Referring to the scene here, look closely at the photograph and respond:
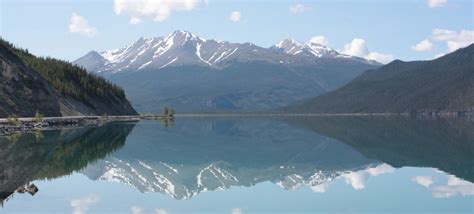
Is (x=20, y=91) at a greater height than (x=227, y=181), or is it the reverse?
(x=20, y=91)

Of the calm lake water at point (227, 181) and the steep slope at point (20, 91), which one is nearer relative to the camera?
the calm lake water at point (227, 181)

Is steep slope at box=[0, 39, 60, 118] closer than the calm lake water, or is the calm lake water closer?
the calm lake water

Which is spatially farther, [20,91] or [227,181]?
[20,91]

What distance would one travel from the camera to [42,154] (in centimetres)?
5969

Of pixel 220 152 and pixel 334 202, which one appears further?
pixel 220 152

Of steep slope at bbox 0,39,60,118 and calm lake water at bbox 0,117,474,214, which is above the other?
steep slope at bbox 0,39,60,118

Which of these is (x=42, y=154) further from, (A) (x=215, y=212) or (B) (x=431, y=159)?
(B) (x=431, y=159)

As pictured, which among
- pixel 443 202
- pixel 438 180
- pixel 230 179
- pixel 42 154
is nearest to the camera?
pixel 443 202

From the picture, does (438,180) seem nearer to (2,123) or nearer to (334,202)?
(334,202)

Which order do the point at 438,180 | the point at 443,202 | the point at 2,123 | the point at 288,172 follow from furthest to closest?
1. the point at 2,123
2. the point at 288,172
3. the point at 438,180
4. the point at 443,202

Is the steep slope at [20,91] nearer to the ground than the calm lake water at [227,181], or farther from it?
farther from it

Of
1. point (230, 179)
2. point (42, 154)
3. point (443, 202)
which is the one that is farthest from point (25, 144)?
point (443, 202)

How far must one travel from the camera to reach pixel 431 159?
6488 centimetres

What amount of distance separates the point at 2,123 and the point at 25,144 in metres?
37.0
